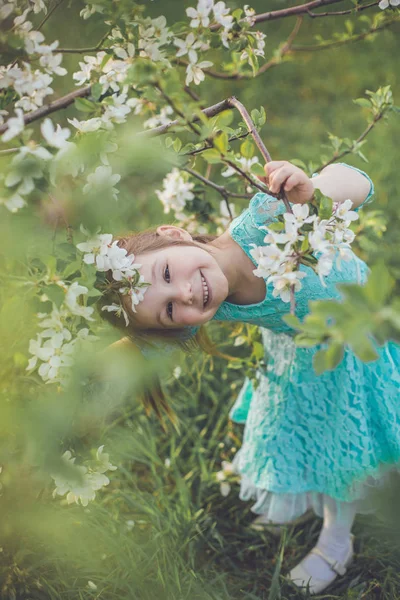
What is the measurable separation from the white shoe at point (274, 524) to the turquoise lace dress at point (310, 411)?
7 cm

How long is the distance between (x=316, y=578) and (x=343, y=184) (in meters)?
1.04

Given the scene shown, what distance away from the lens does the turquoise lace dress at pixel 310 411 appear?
1474mm

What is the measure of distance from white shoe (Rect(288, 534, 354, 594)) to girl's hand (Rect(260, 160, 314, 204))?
1.03m

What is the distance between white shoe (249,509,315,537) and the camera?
1848 millimetres

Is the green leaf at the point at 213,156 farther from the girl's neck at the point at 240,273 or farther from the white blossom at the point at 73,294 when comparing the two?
the girl's neck at the point at 240,273

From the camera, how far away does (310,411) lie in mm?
1625

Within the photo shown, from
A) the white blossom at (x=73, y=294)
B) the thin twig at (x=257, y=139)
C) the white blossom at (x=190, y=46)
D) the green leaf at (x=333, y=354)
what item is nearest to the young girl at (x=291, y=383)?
the thin twig at (x=257, y=139)

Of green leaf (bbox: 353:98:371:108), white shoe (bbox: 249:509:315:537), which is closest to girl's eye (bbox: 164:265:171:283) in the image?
green leaf (bbox: 353:98:371:108)

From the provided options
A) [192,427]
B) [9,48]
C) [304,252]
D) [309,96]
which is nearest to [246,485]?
[192,427]

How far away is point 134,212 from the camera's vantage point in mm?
2844

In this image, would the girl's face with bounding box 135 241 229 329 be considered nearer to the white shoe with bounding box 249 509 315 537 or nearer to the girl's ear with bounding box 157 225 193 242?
the girl's ear with bounding box 157 225 193 242

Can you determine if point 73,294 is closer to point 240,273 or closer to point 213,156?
point 213,156

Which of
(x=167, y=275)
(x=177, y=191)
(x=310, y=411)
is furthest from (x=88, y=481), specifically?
(x=177, y=191)

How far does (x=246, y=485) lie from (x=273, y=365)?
1.32ft
